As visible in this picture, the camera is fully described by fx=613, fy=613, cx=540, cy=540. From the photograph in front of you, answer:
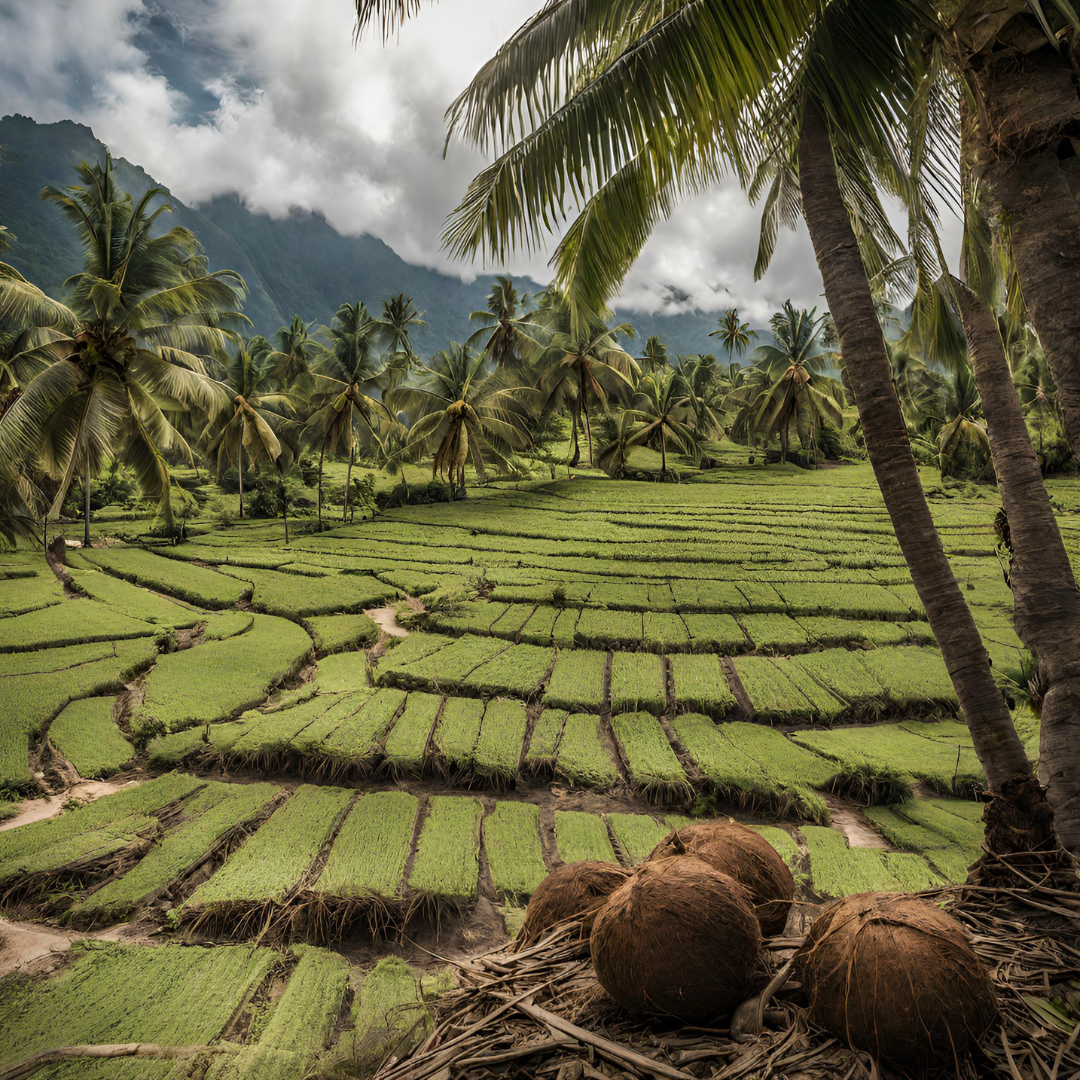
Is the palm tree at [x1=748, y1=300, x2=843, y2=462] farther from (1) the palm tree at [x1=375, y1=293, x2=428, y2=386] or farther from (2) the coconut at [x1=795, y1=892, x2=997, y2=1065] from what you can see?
(2) the coconut at [x1=795, y1=892, x2=997, y2=1065]

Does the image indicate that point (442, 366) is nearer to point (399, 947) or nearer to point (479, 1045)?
point (399, 947)

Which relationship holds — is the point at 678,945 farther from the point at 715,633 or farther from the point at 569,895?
the point at 715,633

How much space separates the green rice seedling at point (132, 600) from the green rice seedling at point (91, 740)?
3471 mm

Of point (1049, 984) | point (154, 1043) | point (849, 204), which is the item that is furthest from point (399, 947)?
point (849, 204)

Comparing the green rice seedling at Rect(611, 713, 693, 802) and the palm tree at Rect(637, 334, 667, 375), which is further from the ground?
the palm tree at Rect(637, 334, 667, 375)

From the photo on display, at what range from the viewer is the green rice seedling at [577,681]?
7230mm

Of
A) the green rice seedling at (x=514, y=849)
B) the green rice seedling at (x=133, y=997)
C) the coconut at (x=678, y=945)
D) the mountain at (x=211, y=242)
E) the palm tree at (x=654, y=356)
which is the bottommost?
the green rice seedling at (x=514, y=849)

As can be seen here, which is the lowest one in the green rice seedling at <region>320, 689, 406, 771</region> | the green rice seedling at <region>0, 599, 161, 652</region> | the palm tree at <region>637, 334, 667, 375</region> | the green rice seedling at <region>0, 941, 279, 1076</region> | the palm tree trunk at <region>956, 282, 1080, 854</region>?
the green rice seedling at <region>0, 941, 279, 1076</region>

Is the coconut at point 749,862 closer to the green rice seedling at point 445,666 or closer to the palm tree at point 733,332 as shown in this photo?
the green rice seedling at point 445,666

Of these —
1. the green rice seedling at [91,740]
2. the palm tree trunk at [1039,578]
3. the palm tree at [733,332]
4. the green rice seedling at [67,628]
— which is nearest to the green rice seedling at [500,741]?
the green rice seedling at [91,740]

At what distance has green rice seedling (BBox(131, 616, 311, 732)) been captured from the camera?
688cm

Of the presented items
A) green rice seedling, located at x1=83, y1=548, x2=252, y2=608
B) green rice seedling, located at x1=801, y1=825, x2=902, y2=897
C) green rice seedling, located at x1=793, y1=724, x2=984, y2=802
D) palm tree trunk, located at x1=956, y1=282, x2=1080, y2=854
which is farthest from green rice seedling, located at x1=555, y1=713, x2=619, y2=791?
green rice seedling, located at x1=83, y1=548, x2=252, y2=608

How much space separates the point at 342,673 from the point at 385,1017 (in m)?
6.26

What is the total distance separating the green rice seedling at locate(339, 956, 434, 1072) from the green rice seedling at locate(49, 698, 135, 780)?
392cm
